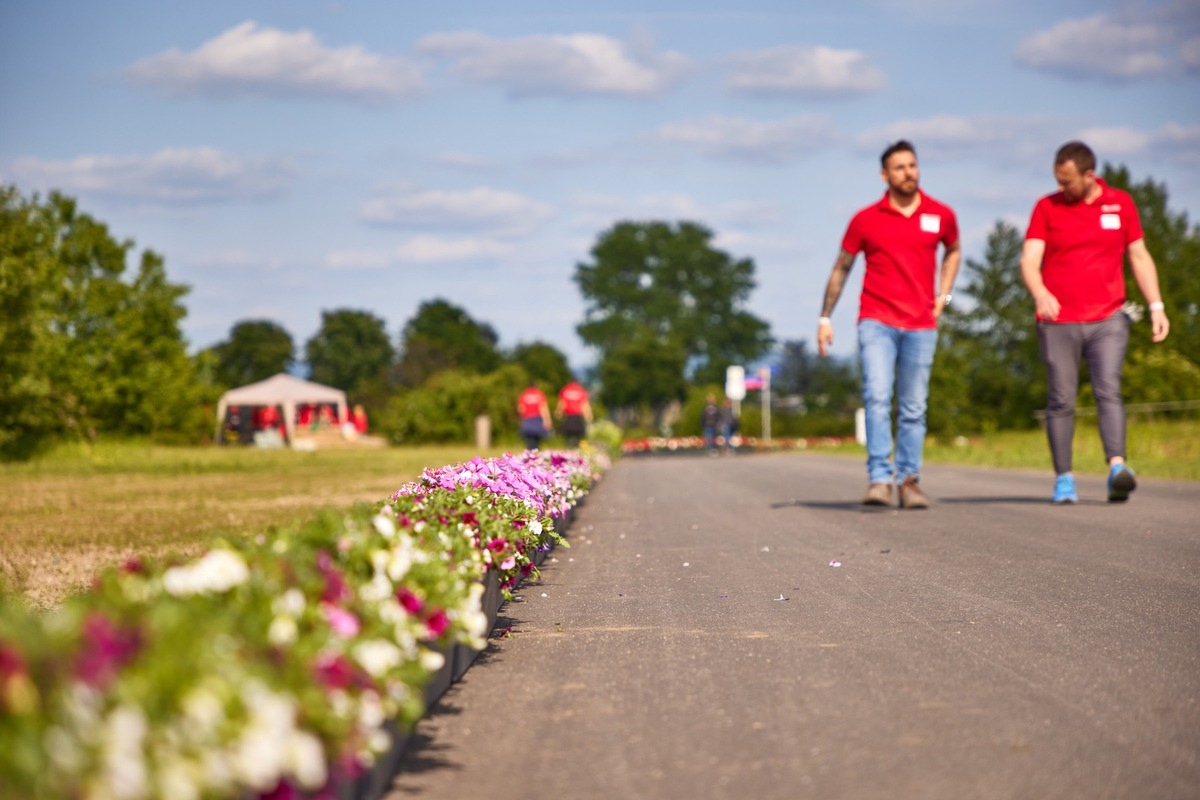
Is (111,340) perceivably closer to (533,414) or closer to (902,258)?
(533,414)

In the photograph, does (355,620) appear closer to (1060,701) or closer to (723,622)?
(1060,701)

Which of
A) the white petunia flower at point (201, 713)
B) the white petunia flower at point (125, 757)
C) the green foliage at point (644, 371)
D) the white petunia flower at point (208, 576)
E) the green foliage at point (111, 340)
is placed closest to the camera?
the white petunia flower at point (125, 757)

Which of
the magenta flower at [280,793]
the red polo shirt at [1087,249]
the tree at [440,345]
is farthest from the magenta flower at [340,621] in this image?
the tree at [440,345]

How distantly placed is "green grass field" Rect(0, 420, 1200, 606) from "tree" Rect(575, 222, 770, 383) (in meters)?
75.2

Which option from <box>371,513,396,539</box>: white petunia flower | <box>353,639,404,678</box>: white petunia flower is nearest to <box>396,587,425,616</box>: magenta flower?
<box>371,513,396,539</box>: white petunia flower

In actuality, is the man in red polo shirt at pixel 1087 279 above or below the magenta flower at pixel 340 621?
above

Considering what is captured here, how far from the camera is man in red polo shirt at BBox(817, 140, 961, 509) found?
11844 millimetres

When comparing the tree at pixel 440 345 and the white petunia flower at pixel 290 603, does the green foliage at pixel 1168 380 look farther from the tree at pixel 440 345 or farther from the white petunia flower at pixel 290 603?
the tree at pixel 440 345

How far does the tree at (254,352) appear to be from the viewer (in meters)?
131

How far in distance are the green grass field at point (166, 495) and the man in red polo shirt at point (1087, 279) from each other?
211 inches

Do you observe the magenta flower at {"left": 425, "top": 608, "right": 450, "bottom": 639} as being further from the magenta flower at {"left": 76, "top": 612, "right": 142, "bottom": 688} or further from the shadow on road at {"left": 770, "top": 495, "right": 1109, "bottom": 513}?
the shadow on road at {"left": 770, "top": 495, "right": 1109, "bottom": 513}

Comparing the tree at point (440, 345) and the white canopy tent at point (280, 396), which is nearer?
the white canopy tent at point (280, 396)

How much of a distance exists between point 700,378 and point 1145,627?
10458cm

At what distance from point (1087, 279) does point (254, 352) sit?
408 ft
